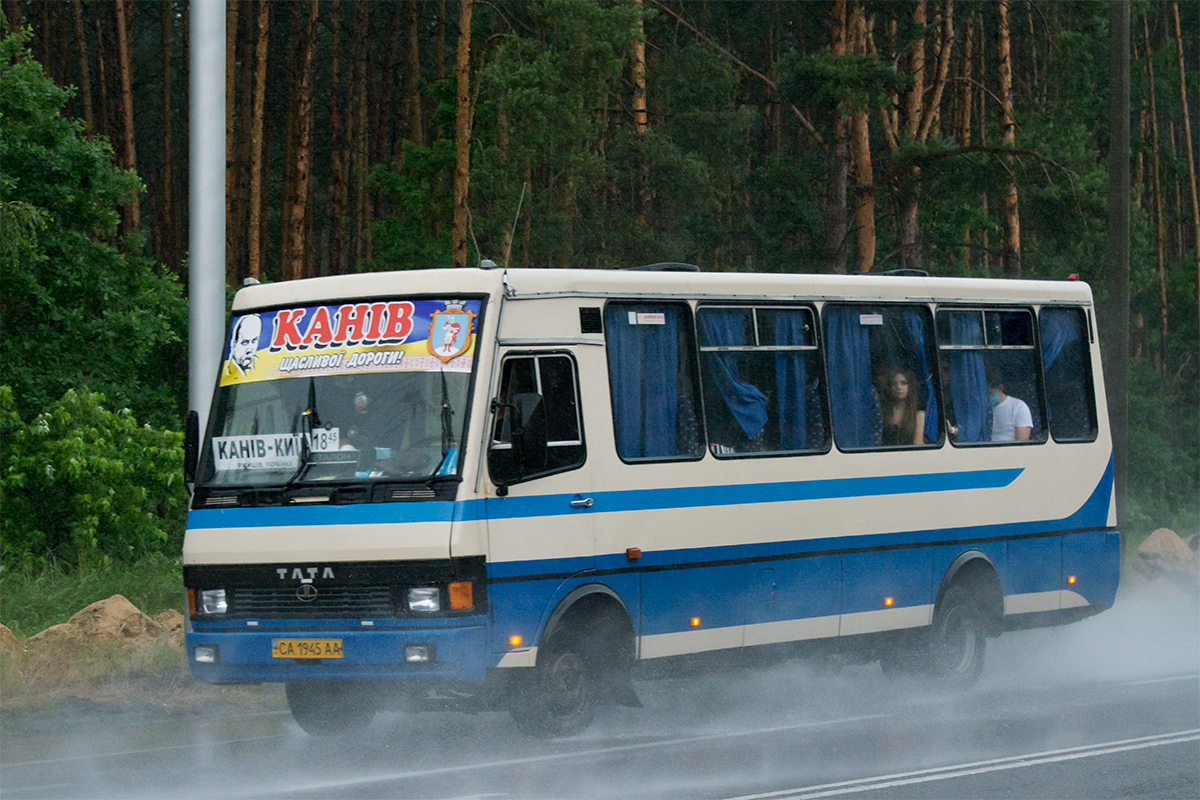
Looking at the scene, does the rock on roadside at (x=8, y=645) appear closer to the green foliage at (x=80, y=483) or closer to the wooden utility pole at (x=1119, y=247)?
the green foliage at (x=80, y=483)

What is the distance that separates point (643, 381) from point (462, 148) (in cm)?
1966

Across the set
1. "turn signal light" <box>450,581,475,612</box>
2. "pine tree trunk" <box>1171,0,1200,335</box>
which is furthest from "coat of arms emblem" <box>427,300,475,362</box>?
"pine tree trunk" <box>1171,0,1200,335</box>

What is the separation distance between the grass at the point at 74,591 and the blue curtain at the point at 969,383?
674 centimetres

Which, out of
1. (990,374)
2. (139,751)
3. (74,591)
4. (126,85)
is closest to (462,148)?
(126,85)

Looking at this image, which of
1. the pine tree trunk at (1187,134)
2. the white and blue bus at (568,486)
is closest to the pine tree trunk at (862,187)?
the white and blue bus at (568,486)

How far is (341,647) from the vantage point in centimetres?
983

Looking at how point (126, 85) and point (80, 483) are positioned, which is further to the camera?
point (126, 85)

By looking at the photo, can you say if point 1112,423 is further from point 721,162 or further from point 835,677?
point 721,162

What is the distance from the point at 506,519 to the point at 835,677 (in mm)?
4889

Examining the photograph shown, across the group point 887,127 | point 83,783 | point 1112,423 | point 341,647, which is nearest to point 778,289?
point 341,647

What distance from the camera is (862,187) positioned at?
32781mm

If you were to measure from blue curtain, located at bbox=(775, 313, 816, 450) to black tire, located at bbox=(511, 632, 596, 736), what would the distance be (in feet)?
8.08

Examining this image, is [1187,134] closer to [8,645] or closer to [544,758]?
[8,645]

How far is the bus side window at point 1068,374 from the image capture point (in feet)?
48.0
